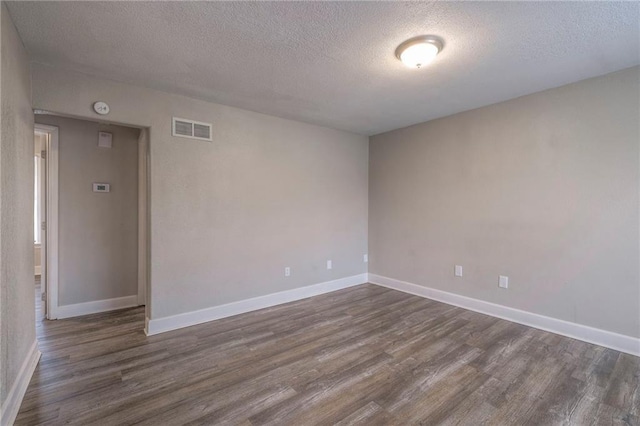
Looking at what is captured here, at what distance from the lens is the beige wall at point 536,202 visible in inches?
100

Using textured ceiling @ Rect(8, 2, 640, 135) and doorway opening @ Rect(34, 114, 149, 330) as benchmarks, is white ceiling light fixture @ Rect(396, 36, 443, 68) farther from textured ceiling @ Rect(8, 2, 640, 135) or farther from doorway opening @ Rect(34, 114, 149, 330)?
doorway opening @ Rect(34, 114, 149, 330)

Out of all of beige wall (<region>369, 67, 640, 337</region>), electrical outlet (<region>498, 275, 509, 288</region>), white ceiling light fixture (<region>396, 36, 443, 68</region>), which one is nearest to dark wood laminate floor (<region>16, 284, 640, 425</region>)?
electrical outlet (<region>498, 275, 509, 288</region>)

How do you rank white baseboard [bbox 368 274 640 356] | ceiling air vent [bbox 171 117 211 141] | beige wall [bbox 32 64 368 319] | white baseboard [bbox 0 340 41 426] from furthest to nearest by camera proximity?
ceiling air vent [bbox 171 117 211 141]
beige wall [bbox 32 64 368 319]
white baseboard [bbox 368 274 640 356]
white baseboard [bbox 0 340 41 426]

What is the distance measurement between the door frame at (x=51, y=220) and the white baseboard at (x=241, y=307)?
50.6 inches

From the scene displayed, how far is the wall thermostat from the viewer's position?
3451 millimetres

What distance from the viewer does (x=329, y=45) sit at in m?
2.13

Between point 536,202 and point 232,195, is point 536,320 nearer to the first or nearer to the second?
point 536,202

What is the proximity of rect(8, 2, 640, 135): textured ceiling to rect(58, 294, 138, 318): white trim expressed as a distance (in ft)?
8.49

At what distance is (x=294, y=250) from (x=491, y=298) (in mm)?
2507

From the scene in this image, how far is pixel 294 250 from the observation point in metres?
3.97

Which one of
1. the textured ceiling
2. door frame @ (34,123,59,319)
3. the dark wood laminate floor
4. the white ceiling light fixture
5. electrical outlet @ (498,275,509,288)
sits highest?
the textured ceiling

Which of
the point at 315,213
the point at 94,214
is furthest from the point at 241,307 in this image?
the point at 94,214

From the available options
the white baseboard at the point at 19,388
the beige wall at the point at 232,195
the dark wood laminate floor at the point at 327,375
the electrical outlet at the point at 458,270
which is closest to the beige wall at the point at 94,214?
the dark wood laminate floor at the point at 327,375

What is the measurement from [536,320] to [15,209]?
459cm
